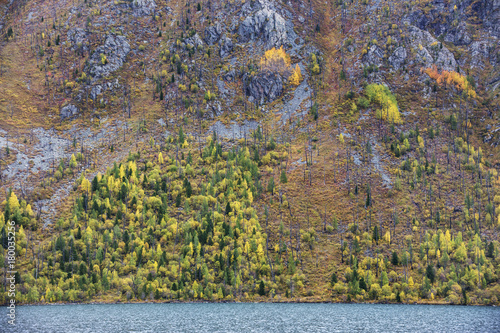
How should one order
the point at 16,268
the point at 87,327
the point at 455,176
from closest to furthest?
the point at 87,327, the point at 16,268, the point at 455,176

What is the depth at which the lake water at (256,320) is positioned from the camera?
262 ft

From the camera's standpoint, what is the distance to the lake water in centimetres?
7981

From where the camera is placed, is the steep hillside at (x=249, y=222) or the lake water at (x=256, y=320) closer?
the lake water at (x=256, y=320)

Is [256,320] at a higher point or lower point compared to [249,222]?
lower

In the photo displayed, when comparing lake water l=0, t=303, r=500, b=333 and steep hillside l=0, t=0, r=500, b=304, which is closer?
lake water l=0, t=303, r=500, b=333

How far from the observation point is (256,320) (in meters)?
93.4

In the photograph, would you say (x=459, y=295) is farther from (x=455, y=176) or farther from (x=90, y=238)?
(x=90, y=238)

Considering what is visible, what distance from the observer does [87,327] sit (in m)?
79.8

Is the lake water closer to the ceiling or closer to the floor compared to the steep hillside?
closer to the floor

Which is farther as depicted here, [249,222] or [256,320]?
[249,222]

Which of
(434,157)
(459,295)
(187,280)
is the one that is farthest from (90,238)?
(434,157)

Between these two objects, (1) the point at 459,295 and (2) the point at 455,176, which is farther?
(2) the point at 455,176

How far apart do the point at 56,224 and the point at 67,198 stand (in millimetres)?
15683

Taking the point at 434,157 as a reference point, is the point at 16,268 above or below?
below
